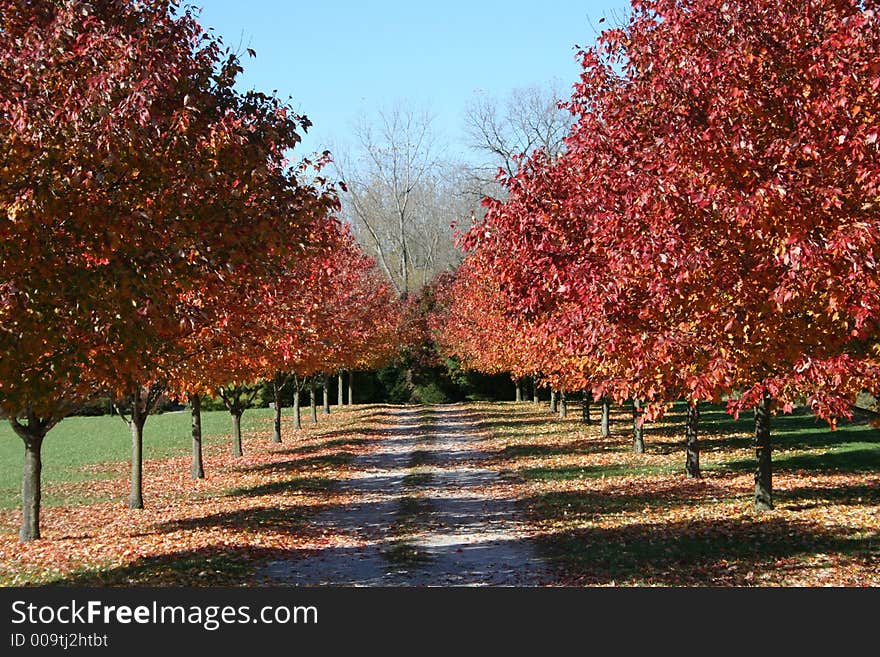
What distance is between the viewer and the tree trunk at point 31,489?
14258 mm

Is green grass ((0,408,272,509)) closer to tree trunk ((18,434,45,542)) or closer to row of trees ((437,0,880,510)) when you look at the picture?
tree trunk ((18,434,45,542))

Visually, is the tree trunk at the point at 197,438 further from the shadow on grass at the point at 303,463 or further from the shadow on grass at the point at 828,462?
the shadow on grass at the point at 828,462

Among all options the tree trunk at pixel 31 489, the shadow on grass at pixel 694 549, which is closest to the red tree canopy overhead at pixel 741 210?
the shadow on grass at pixel 694 549

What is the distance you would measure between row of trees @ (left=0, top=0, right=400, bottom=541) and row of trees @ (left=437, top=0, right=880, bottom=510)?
12.2ft

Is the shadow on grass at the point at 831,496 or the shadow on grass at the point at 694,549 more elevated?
the shadow on grass at the point at 831,496

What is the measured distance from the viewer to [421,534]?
13.7m

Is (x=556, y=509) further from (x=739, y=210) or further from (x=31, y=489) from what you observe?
(x=739, y=210)

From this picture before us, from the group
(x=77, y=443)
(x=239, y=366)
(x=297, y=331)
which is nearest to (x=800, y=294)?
(x=239, y=366)

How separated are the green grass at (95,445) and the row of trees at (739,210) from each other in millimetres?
16462

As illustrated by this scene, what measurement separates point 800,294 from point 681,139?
200 centimetres

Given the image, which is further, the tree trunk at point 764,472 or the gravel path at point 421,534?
the tree trunk at point 764,472

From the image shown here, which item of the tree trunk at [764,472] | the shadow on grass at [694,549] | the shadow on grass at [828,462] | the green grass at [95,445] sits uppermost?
the tree trunk at [764,472]

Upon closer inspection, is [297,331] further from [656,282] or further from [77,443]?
[77,443]

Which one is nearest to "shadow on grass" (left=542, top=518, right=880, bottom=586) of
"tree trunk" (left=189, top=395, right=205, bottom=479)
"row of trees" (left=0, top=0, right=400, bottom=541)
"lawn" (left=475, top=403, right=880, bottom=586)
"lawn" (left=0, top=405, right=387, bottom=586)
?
"lawn" (left=475, top=403, right=880, bottom=586)
